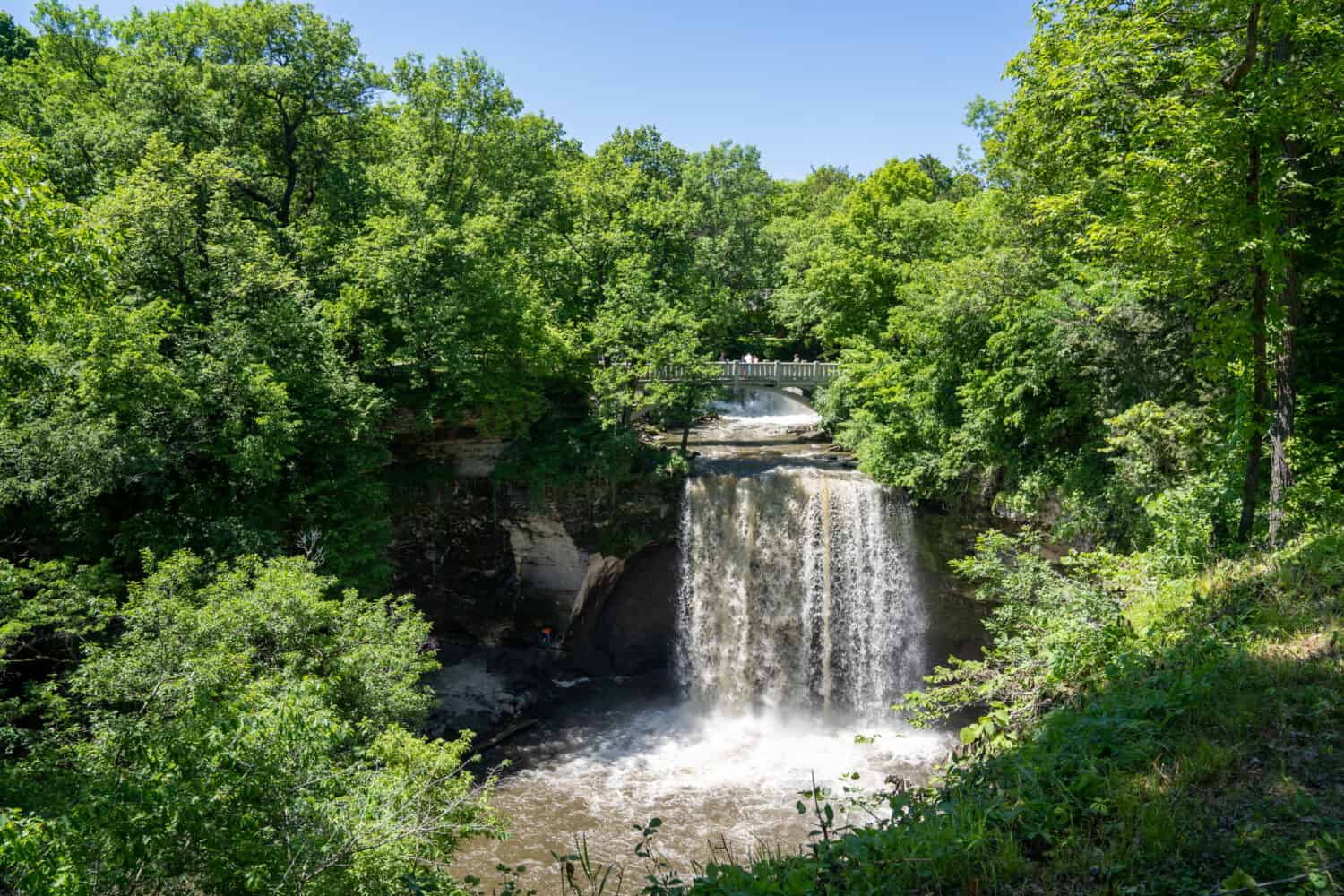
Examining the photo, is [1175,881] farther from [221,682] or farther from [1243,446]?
[221,682]

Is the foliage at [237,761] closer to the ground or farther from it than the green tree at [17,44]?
closer to the ground

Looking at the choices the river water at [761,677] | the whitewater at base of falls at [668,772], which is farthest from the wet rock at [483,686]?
the whitewater at base of falls at [668,772]

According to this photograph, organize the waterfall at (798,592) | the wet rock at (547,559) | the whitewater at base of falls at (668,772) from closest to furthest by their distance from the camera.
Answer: the whitewater at base of falls at (668,772), the waterfall at (798,592), the wet rock at (547,559)

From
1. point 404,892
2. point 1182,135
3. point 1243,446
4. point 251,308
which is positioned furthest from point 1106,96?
point 251,308

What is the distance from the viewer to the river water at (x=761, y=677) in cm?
1625

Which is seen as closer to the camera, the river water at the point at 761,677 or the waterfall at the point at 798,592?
the river water at the point at 761,677

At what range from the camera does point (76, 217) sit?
916cm

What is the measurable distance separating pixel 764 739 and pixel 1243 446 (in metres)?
12.5

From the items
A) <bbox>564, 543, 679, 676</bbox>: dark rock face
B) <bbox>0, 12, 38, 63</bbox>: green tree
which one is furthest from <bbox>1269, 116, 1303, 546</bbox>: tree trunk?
<bbox>0, 12, 38, 63</bbox>: green tree

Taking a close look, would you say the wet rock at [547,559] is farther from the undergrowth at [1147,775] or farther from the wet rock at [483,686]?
the undergrowth at [1147,775]

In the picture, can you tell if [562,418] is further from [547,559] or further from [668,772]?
[668,772]

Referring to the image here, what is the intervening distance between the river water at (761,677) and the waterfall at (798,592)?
3cm

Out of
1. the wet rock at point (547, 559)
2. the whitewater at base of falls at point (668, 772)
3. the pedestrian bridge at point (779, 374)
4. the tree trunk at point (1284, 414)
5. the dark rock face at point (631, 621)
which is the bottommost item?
→ the whitewater at base of falls at point (668, 772)

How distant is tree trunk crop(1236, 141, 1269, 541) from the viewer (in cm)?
856
